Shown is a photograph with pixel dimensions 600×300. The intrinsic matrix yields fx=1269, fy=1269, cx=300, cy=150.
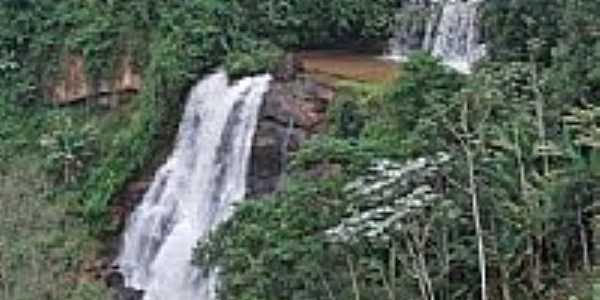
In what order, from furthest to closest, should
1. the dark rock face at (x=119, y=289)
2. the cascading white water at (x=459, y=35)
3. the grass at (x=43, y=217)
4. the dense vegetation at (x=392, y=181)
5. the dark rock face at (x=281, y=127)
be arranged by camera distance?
the cascading white water at (x=459, y=35), the dark rock face at (x=119, y=289), the dark rock face at (x=281, y=127), the grass at (x=43, y=217), the dense vegetation at (x=392, y=181)

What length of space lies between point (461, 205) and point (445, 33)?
10.3m

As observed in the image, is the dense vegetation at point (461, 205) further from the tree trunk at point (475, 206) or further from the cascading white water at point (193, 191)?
the cascading white water at point (193, 191)

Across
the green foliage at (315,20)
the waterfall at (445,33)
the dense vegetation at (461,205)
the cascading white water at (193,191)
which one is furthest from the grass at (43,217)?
the waterfall at (445,33)

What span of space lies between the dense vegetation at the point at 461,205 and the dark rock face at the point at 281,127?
382 cm

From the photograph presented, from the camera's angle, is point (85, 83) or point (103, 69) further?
point (85, 83)

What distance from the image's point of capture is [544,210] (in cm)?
1548

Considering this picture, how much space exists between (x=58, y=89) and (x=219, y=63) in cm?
478

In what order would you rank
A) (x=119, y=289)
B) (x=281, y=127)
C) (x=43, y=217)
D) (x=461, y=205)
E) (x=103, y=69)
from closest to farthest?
(x=461, y=205), (x=281, y=127), (x=43, y=217), (x=119, y=289), (x=103, y=69)

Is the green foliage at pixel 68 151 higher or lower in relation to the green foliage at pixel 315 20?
lower

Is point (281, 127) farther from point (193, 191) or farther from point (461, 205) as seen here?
point (461, 205)

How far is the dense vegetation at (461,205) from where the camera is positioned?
15.2 metres

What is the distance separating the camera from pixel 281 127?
22969 millimetres

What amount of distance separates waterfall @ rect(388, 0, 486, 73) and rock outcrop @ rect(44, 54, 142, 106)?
19.0 feet

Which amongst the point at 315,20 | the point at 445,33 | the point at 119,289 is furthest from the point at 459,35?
the point at 119,289
